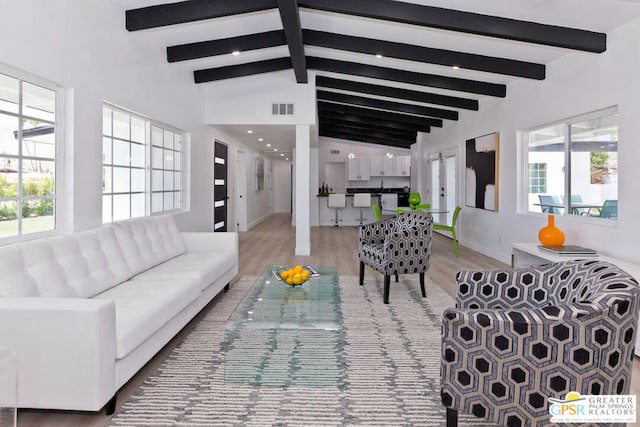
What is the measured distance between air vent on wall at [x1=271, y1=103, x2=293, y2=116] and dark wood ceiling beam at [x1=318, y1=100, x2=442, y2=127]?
2148mm

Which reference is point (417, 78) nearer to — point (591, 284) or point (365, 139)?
point (591, 284)

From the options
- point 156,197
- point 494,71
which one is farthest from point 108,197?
point 494,71

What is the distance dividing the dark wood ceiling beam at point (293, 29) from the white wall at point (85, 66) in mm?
1462

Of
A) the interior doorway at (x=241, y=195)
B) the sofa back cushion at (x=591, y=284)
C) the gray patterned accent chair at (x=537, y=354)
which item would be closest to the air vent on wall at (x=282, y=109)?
the interior doorway at (x=241, y=195)

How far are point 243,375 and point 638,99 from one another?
12.1 ft

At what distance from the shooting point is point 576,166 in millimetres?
4531

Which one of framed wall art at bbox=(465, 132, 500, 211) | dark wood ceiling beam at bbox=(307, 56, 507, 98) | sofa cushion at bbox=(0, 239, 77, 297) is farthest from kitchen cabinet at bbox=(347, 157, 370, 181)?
sofa cushion at bbox=(0, 239, 77, 297)

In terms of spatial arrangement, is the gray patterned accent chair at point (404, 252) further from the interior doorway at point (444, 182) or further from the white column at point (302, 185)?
the interior doorway at point (444, 182)

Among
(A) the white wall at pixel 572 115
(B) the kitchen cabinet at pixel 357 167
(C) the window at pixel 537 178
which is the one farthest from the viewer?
(B) the kitchen cabinet at pixel 357 167

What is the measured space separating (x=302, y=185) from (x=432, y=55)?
9.32ft

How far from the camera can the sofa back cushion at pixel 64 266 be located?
223cm

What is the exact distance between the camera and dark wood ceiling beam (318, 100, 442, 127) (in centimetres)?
878

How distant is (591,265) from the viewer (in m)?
1.87

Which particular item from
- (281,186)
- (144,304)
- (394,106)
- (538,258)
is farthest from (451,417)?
(281,186)
